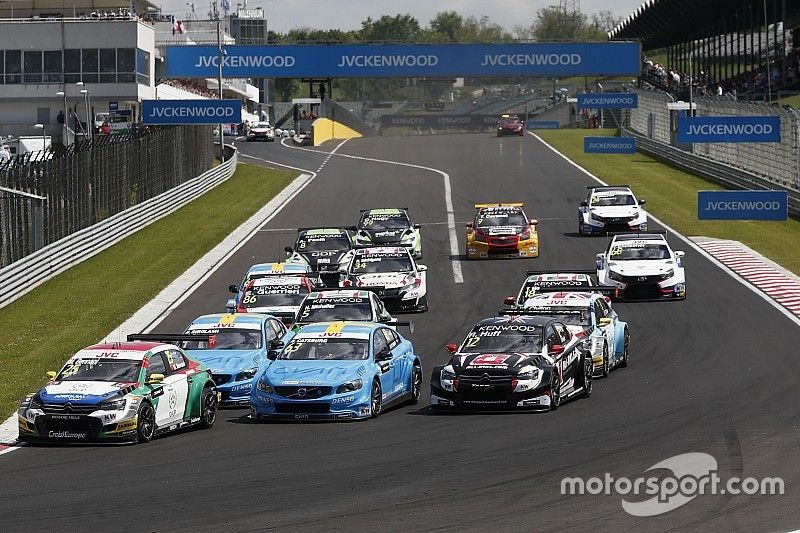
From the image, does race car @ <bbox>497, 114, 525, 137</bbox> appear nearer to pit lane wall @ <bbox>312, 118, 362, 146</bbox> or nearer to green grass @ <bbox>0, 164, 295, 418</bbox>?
pit lane wall @ <bbox>312, 118, 362, 146</bbox>

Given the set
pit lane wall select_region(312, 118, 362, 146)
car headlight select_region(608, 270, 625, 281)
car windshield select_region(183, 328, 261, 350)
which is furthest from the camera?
pit lane wall select_region(312, 118, 362, 146)

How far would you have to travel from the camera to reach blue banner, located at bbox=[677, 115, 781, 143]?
50031mm

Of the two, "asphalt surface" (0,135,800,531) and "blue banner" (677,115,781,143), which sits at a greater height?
"blue banner" (677,115,781,143)

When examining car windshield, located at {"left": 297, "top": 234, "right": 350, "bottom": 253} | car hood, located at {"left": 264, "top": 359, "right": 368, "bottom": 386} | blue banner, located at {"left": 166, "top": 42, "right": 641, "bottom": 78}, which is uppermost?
blue banner, located at {"left": 166, "top": 42, "right": 641, "bottom": 78}

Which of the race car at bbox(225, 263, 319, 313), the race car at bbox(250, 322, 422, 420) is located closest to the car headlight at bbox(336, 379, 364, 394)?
the race car at bbox(250, 322, 422, 420)

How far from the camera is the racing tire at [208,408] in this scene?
1997 centimetres

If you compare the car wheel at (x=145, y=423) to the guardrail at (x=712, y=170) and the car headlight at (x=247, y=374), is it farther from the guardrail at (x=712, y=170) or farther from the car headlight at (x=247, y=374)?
the guardrail at (x=712, y=170)

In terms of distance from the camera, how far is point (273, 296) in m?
29.8

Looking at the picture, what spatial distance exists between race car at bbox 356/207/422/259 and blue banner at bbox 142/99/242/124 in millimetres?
16578

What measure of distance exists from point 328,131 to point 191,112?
4588 centimetres

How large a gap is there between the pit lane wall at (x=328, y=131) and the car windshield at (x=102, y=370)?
77460mm

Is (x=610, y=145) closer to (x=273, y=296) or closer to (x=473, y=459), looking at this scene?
(x=273, y=296)

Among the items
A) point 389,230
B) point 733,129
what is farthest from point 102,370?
point 733,129

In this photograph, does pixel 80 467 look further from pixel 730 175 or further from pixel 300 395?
pixel 730 175
